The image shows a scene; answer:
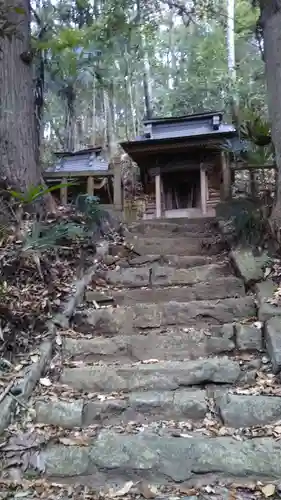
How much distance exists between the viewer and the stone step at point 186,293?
450cm

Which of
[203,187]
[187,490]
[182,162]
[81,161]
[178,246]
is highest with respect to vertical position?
[81,161]

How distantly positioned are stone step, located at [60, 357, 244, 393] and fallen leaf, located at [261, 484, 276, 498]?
97 cm

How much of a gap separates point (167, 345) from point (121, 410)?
0.88 meters

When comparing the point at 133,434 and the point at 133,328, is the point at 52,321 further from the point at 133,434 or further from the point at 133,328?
the point at 133,434

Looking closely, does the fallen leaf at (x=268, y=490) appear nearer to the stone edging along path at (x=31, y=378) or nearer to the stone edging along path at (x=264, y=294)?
the stone edging along path at (x=264, y=294)

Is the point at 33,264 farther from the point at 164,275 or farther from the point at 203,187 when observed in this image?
the point at 203,187

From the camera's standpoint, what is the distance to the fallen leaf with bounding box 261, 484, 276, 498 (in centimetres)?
210

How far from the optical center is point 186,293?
4.52m

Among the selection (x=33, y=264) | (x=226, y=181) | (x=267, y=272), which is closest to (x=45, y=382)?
(x=33, y=264)

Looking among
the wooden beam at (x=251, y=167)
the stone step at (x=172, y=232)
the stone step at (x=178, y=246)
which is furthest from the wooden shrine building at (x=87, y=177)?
Result: the wooden beam at (x=251, y=167)

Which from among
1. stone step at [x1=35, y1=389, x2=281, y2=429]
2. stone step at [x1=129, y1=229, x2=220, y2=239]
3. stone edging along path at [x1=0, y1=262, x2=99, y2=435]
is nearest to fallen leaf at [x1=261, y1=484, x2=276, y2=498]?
stone step at [x1=35, y1=389, x2=281, y2=429]

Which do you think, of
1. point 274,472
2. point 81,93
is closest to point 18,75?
point 274,472

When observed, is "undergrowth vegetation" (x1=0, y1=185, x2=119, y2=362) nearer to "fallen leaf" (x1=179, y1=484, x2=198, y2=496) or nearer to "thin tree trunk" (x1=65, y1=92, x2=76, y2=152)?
"fallen leaf" (x1=179, y1=484, x2=198, y2=496)

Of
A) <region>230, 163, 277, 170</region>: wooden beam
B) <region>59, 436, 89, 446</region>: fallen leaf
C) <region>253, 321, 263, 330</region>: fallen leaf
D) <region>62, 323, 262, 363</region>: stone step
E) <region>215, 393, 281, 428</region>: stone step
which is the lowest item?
<region>59, 436, 89, 446</region>: fallen leaf
